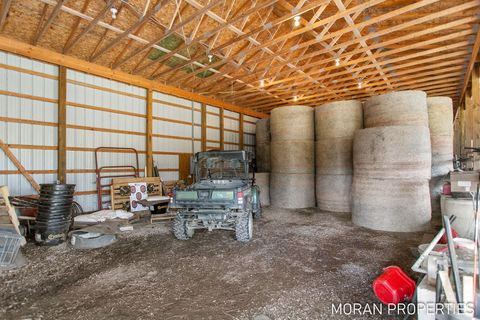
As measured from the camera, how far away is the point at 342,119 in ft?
24.2

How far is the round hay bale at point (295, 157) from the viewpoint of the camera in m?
8.07

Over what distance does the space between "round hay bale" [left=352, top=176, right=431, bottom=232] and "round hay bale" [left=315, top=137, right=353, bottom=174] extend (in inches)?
75.9

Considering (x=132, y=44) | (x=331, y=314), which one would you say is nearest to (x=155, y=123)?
(x=132, y=44)

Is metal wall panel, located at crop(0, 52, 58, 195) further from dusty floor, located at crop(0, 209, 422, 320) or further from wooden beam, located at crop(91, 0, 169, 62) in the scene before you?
dusty floor, located at crop(0, 209, 422, 320)

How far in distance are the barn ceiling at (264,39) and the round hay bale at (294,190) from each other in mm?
3452

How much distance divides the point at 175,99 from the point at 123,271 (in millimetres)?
7310

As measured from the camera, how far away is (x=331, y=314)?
7.73ft

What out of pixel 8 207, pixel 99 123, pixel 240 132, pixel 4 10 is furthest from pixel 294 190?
pixel 4 10

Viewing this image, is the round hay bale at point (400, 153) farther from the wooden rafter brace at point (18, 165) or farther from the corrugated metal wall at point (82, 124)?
the wooden rafter brace at point (18, 165)

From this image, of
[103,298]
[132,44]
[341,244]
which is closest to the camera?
[103,298]

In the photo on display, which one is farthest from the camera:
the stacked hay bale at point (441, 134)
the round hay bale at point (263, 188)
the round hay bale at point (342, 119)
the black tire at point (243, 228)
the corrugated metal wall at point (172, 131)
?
the corrugated metal wall at point (172, 131)

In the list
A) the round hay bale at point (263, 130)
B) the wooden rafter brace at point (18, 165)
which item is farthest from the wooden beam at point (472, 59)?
the wooden rafter brace at point (18, 165)

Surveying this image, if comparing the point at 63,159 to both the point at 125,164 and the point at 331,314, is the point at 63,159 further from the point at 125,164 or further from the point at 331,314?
the point at 331,314

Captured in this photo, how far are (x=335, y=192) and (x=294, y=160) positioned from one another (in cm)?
161
